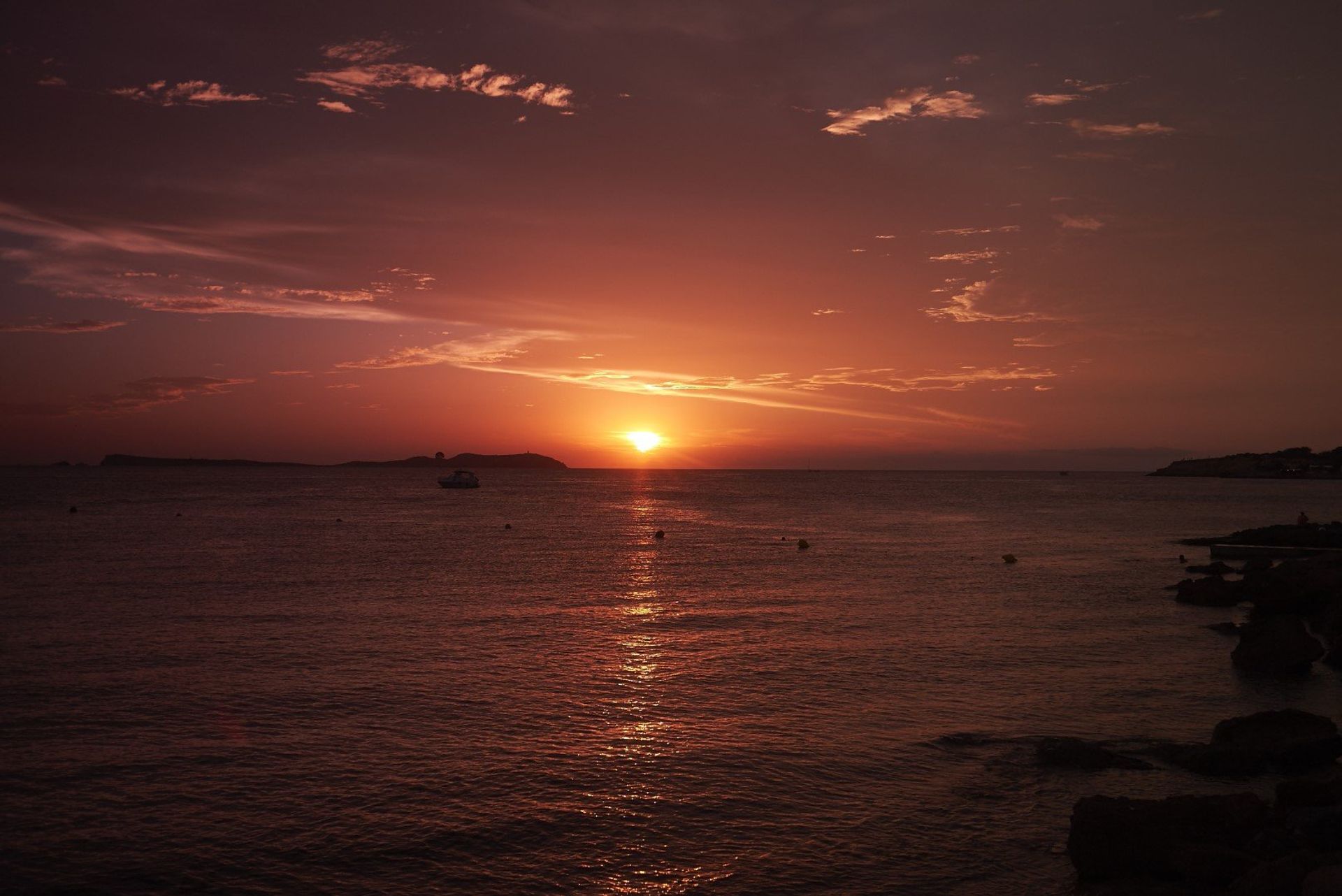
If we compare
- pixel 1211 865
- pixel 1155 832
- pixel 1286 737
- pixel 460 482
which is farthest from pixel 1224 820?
pixel 460 482

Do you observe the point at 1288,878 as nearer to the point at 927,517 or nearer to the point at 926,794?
the point at 926,794

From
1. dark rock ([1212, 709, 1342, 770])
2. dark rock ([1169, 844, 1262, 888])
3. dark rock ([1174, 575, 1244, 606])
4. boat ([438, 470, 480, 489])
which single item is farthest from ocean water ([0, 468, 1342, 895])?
boat ([438, 470, 480, 489])

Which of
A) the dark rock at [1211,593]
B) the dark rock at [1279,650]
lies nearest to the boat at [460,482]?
the dark rock at [1211,593]

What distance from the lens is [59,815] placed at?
15.6 metres

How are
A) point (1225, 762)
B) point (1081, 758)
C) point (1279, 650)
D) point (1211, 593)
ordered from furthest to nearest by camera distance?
point (1211, 593)
point (1279, 650)
point (1081, 758)
point (1225, 762)

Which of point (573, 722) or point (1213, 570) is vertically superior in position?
point (1213, 570)

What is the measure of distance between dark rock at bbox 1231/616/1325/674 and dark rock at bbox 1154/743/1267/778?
34.3ft

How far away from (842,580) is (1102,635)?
61.3ft

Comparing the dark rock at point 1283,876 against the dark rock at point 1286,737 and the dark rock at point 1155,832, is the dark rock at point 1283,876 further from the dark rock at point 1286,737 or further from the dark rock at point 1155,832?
the dark rock at point 1286,737

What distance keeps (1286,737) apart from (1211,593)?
2652 cm

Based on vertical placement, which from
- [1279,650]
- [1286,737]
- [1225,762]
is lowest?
[1225,762]

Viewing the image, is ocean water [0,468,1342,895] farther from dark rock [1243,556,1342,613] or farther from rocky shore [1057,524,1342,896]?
dark rock [1243,556,1342,613]

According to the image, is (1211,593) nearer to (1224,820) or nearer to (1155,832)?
(1224,820)

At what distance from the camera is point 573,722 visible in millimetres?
21703
